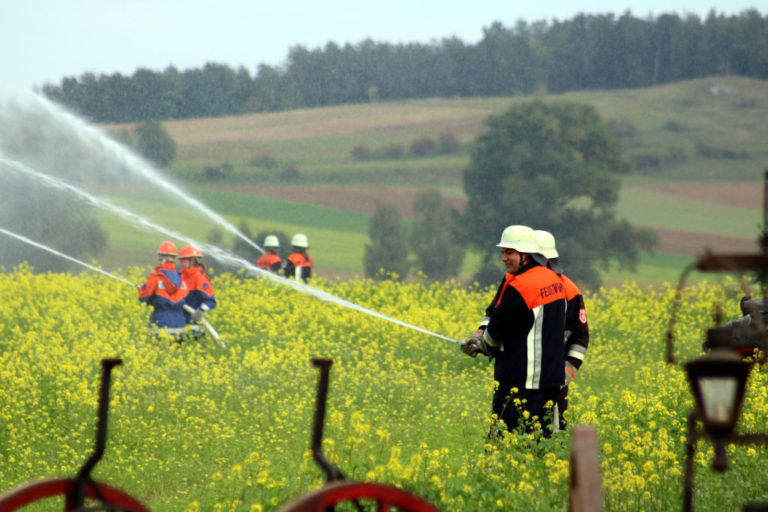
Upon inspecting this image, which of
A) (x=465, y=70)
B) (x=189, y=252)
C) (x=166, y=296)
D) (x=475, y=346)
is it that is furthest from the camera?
(x=465, y=70)

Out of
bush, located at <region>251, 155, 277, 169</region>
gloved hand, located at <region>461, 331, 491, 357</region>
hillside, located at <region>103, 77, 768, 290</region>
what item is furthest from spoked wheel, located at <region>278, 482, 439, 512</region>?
bush, located at <region>251, 155, 277, 169</region>

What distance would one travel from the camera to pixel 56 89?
53.2 m

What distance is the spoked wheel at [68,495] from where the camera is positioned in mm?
3310

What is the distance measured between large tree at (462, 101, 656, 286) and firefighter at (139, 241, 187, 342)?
27618mm

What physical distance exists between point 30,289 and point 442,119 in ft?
137

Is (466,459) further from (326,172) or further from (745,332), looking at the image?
(326,172)

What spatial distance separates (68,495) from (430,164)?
162ft

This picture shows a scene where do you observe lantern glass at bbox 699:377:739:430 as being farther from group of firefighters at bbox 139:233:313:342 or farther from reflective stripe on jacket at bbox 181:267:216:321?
reflective stripe on jacket at bbox 181:267:216:321

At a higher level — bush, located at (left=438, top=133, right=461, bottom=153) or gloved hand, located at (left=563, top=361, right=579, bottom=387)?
bush, located at (left=438, top=133, right=461, bottom=153)

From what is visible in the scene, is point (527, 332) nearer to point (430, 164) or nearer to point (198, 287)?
point (198, 287)

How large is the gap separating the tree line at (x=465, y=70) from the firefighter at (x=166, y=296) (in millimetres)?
42488

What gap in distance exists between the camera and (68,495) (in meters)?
3.50

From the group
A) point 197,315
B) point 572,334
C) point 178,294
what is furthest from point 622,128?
point 572,334

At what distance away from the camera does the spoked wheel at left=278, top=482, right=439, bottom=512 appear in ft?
9.76
